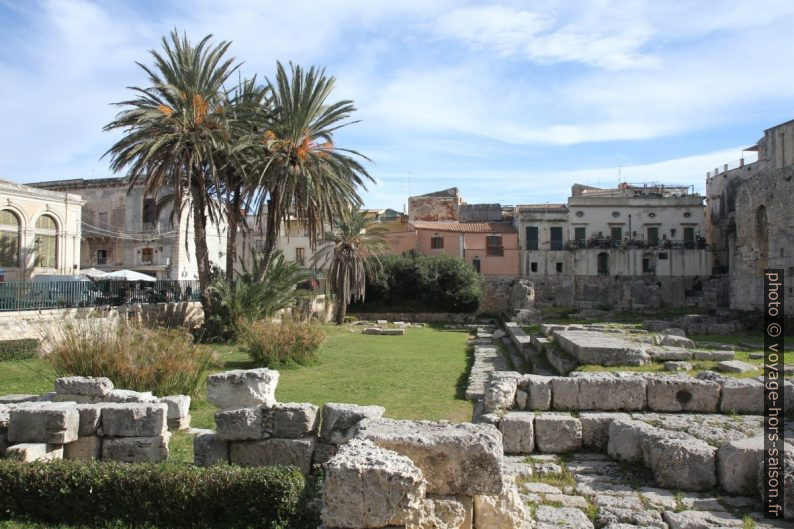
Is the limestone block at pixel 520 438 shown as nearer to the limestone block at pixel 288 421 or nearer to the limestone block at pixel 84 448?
the limestone block at pixel 288 421

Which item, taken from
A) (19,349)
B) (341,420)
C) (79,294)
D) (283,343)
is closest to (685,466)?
(341,420)

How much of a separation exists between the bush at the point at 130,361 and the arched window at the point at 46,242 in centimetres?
2406

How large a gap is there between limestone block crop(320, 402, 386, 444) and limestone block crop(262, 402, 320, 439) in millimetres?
236

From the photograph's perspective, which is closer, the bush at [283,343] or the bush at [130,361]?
the bush at [130,361]

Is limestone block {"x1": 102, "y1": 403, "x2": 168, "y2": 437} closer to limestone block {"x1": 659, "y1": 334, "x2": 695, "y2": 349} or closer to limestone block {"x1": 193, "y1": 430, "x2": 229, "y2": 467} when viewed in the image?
limestone block {"x1": 193, "y1": 430, "x2": 229, "y2": 467}

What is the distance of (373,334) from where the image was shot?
30.9m

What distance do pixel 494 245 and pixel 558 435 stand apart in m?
43.3

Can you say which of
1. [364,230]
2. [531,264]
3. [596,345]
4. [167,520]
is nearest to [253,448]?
[167,520]

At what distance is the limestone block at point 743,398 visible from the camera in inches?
394

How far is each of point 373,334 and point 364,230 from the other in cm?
867

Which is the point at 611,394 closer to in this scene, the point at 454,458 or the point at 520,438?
the point at 520,438

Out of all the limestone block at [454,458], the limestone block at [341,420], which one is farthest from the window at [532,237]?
the limestone block at [454,458]

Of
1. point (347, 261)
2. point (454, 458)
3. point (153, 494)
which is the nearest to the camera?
point (454, 458)

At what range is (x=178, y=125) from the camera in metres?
22.0
